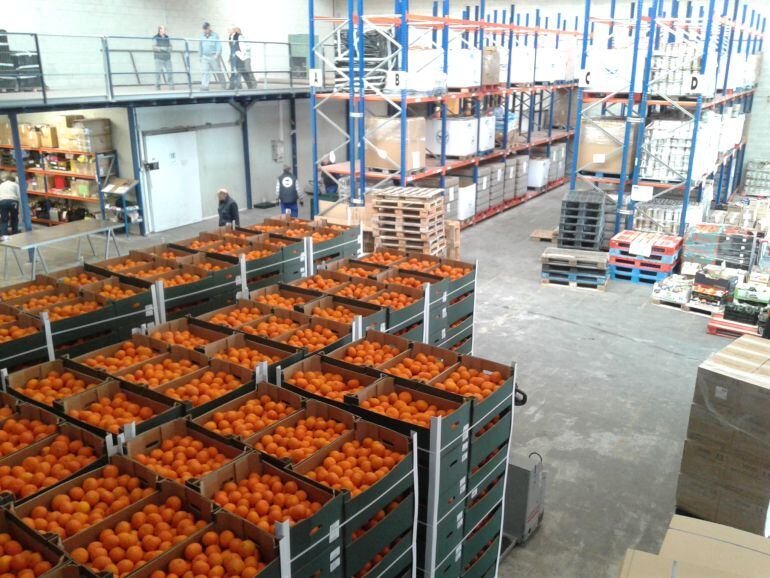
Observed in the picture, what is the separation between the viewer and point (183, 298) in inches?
271

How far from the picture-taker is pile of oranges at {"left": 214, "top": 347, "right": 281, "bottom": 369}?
5.19 meters

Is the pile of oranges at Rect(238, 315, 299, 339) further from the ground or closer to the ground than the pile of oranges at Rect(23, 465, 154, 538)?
further from the ground

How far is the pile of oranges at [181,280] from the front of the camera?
7.11 meters

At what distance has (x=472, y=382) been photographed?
4848 millimetres

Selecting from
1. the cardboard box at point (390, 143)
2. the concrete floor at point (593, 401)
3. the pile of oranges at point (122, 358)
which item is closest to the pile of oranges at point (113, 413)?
the pile of oranges at point (122, 358)

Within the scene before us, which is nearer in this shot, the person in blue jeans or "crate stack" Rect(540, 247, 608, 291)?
"crate stack" Rect(540, 247, 608, 291)

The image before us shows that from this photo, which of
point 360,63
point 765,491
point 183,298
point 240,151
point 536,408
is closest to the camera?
point 765,491

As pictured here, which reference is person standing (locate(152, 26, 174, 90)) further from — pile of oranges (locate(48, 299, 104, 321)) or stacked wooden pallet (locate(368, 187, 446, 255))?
pile of oranges (locate(48, 299, 104, 321))

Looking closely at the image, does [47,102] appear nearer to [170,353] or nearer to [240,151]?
[240,151]

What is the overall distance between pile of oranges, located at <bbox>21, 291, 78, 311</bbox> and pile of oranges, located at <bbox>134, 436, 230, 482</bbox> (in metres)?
3.01

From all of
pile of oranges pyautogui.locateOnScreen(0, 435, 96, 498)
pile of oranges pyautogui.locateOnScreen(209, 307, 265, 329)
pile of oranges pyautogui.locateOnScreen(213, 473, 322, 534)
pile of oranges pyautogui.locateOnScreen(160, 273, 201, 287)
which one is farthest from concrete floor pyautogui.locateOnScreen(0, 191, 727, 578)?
pile of oranges pyautogui.locateOnScreen(160, 273, 201, 287)

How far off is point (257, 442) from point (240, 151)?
1511 centimetres

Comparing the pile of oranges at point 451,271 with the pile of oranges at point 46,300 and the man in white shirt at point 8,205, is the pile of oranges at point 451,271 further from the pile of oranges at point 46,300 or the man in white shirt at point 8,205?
the man in white shirt at point 8,205

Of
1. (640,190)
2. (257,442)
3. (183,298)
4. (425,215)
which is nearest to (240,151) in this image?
(425,215)
